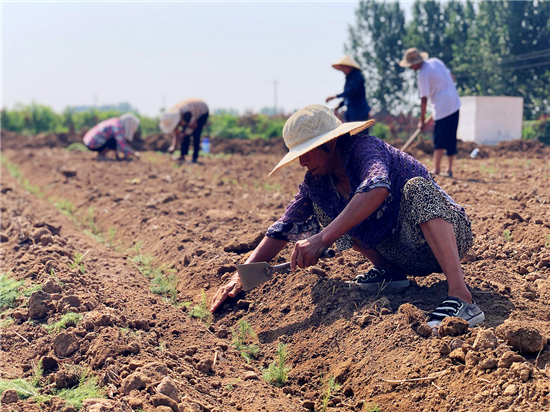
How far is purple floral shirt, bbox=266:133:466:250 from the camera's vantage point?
9.18 feet

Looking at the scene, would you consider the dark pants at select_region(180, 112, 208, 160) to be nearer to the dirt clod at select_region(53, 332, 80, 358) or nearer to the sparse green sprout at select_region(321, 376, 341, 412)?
the dirt clod at select_region(53, 332, 80, 358)

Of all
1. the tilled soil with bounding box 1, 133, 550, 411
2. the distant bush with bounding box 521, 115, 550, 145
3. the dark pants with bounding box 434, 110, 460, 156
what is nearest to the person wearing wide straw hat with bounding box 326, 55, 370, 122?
the dark pants with bounding box 434, 110, 460, 156

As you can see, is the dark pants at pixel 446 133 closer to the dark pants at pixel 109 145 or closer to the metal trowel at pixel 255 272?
the metal trowel at pixel 255 272

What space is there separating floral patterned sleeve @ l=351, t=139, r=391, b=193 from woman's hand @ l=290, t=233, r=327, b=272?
12.7 inches

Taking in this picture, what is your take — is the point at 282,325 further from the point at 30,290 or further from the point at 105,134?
the point at 105,134

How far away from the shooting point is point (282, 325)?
334 centimetres

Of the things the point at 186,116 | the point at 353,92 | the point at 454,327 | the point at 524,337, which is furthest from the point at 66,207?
the point at 524,337

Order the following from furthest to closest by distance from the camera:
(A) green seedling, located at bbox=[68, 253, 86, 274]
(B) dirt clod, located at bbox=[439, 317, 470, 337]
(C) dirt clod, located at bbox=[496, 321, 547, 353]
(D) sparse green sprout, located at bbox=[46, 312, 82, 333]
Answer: (A) green seedling, located at bbox=[68, 253, 86, 274] → (D) sparse green sprout, located at bbox=[46, 312, 82, 333] → (B) dirt clod, located at bbox=[439, 317, 470, 337] → (C) dirt clod, located at bbox=[496, 321, 547, 353]

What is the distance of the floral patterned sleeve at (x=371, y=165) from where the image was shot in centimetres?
265

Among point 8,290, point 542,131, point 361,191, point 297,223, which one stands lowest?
point 542,131

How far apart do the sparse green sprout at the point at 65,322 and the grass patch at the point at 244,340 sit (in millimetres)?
914

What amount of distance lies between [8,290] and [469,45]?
27064 mm

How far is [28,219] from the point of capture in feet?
19.8

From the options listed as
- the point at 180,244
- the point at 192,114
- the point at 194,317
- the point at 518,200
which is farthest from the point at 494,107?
the point at 194,317
